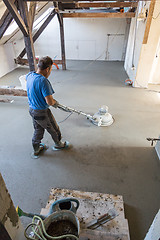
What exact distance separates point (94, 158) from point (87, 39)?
721 centimetres

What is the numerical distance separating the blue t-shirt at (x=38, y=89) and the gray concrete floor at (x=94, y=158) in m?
0.92

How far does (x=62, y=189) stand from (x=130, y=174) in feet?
3.18

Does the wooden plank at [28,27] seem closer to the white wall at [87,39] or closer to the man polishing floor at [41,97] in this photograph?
the man polishing floor at [41,97]

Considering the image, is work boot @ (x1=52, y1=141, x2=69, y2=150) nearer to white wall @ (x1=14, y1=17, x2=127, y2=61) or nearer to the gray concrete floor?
the gray concrete floor

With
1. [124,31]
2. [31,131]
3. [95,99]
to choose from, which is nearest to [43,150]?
[31,131]

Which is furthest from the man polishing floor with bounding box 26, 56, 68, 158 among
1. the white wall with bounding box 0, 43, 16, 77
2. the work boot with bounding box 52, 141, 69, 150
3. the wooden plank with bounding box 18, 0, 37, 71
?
the white wall with bounding box 0, 43, 16, 77

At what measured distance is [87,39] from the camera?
7816 millimetres

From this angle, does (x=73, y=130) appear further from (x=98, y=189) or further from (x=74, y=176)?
(x=98, y=189)

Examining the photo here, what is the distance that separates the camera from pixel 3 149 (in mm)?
2559

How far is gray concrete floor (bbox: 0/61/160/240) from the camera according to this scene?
6.06ft

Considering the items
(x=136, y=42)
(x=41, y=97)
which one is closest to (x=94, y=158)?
(x=41, y=97)

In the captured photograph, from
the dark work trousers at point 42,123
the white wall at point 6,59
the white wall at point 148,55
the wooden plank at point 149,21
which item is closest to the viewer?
the dark work trousers at point 42,123

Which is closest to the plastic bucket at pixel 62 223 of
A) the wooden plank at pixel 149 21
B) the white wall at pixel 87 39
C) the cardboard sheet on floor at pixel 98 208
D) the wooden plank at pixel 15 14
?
the cardboard sheet on floor at pixel 98 208

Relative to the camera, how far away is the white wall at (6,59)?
19.0 ft
